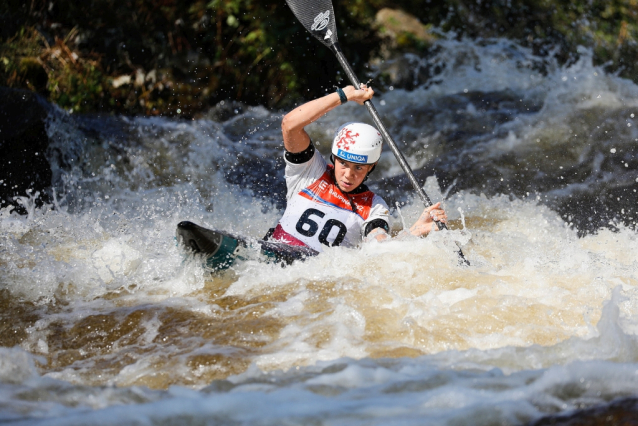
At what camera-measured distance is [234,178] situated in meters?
7.46

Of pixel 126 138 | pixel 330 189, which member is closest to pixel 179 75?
pixel 126 138

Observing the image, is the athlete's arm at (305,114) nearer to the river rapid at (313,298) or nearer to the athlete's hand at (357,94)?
the athlete's hand at (357,94)

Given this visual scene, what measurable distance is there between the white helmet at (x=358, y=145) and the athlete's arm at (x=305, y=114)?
0.22 metres

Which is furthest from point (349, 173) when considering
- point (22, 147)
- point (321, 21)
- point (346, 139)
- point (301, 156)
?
point (22, 147)

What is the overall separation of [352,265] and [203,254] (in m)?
0.99

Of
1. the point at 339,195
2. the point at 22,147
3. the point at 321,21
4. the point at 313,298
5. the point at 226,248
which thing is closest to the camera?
the point at 313,298

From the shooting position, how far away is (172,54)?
9000 mm

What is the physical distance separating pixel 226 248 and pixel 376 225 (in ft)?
3.62

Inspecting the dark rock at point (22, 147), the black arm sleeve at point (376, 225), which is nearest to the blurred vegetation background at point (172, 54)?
the dark rock at point (22, 147)

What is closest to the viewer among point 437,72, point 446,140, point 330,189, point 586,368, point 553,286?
point 586,368

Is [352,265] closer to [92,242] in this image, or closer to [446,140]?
[92,242]

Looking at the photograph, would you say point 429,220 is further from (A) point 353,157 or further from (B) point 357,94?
(B) point 357,94

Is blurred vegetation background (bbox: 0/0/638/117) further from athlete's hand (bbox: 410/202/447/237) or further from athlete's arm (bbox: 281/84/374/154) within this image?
athlete's hand (bbox: 410/202/447/237)

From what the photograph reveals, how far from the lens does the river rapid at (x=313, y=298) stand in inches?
105
